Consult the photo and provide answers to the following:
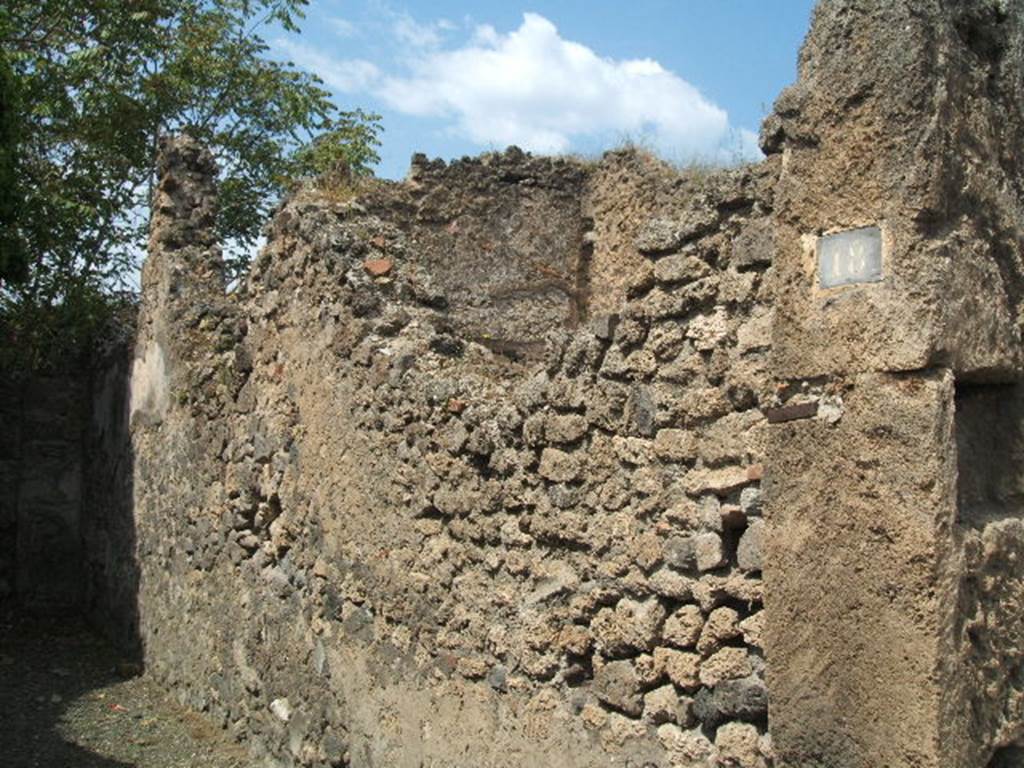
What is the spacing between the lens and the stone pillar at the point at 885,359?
2494mm

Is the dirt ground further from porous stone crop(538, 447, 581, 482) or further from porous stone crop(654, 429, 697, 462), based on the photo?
porous stone crop(654, 429, 697, 462)

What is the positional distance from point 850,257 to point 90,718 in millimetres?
6073

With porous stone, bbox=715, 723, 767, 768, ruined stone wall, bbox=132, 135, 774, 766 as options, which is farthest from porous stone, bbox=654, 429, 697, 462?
porous stone, bbox=715, 723, 767, 768

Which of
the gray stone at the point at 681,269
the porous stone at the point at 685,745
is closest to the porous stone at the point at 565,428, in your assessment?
the gray stone at the point at 681,269

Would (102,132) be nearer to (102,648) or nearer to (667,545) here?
(102,648)

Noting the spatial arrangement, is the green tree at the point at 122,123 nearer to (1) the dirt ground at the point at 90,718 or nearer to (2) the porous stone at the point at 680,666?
(1) the dirt ground at the point at 90,718

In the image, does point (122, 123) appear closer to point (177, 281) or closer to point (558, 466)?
point (177, 281)

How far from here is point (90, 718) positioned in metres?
7.15

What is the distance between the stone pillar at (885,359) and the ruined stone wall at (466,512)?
31 cm

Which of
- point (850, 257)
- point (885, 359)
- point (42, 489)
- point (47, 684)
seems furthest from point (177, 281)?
point (885, 359)

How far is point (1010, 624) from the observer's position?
2.76 m

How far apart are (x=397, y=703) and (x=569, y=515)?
139 cm

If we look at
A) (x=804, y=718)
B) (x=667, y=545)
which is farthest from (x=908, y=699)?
(x=667, y=545)

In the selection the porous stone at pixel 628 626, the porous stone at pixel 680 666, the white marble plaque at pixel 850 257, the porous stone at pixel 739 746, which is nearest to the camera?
the white marble plaque at pixel 850 257
